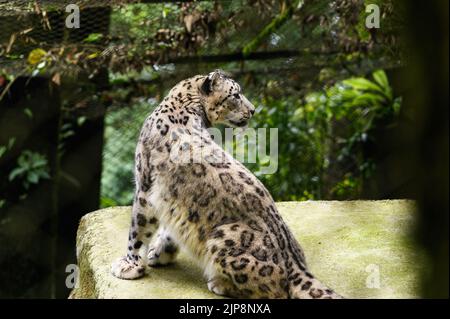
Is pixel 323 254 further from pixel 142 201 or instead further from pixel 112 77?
pixel 112 77

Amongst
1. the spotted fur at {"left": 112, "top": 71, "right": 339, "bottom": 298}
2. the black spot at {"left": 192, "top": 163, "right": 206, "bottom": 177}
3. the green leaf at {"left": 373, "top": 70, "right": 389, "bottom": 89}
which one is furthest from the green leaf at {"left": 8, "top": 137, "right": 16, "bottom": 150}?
the green leaf at {"left": 373, "top": 70, "right": 389, "bottom": 89}

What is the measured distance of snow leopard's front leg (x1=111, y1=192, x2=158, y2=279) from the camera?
7.22 feet

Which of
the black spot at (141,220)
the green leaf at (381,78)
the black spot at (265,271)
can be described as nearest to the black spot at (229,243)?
the black spot at (265,271)

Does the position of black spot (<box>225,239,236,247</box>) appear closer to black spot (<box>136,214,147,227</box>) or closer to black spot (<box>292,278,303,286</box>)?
black spot (<box>292,278,303,286</box>)

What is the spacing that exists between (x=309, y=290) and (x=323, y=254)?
2.00 ft

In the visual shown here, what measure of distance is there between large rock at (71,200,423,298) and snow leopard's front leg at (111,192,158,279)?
3 centimetres

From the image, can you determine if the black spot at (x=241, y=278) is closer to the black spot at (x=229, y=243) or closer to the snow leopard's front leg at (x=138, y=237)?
the black spot at (x=229, y=243)

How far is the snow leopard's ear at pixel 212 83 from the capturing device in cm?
238

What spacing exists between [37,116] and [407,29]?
3.80 m

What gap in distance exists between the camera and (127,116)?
4230 mm

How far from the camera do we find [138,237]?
223cm

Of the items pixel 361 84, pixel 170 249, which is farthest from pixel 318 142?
pixel 170 249

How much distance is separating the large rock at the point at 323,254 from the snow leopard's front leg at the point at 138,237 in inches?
1.3
